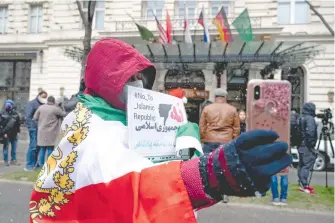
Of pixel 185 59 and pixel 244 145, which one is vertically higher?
pixel 185 59

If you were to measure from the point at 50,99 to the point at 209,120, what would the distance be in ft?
13.0

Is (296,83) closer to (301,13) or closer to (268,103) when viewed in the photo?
(301,13)

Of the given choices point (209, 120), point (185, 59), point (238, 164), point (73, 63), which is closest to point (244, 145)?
point (238, 164)

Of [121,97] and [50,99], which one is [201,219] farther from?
[50,99]

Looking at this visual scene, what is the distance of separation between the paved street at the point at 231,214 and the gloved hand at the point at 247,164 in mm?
3931

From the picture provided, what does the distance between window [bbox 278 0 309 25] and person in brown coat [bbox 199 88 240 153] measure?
547 inches

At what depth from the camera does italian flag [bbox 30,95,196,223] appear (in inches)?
39.9

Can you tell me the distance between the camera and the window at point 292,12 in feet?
57.2

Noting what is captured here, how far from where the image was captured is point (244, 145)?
2.88 feet

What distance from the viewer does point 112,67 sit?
4.60ft

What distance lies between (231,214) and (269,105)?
1763mm

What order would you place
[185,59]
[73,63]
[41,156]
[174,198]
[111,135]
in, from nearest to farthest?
[174,198] < [111,135] < [41,156] < [185,59] < [73,63]

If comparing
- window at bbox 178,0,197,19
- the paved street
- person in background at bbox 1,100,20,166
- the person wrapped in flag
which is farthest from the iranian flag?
window at bbox 178,0,197,19

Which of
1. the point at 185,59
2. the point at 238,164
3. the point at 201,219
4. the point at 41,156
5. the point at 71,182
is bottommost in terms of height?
the point at 201,219
